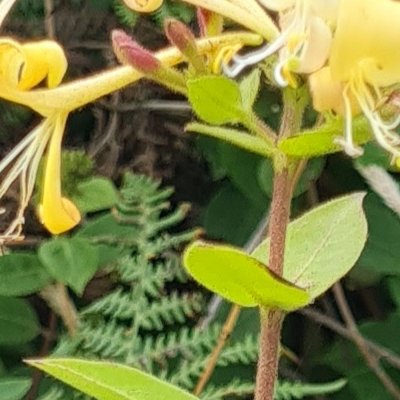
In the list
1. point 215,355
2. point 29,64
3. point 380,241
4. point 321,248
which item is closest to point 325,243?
point 321,248

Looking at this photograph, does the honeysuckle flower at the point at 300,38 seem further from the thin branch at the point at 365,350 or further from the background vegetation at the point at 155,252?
the thin branch at the point at 365,350

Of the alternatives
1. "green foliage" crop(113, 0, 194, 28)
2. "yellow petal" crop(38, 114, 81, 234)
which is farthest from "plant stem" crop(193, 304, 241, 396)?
"yellow petal" crop(38, 114, 81, 234)

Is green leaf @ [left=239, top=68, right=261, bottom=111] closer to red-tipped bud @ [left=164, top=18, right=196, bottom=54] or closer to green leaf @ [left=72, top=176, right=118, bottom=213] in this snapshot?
red-tipped bud @ [left=164, top=18, right=196, bottom=54]

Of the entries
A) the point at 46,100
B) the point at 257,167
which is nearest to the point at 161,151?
the point at 257,167

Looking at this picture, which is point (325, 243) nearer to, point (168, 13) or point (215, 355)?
point (215, 355)

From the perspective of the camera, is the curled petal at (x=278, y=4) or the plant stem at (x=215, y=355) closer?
the curled petal at (x=278, y=4)

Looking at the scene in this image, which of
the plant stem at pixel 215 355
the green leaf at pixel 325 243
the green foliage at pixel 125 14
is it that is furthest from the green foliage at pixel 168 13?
the green leaf at pixel 325 243
